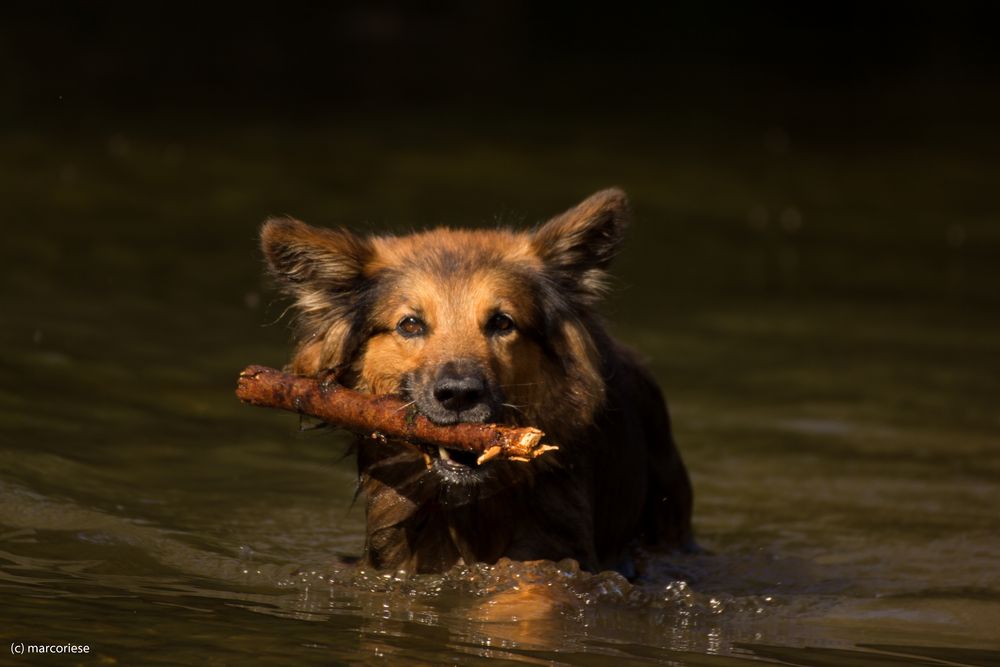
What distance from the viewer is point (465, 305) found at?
6922 mm

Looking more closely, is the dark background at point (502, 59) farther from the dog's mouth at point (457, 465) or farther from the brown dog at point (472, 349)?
the dog's mouth at point (457, 465)

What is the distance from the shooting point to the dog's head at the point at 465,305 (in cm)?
689

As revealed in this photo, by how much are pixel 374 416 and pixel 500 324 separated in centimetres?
69

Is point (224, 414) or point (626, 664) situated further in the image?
point (224, 414)

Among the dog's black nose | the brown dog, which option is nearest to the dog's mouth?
the brown dog

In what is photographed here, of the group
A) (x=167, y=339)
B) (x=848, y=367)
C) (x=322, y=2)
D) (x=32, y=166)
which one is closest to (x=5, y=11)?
(x=322, y=2)

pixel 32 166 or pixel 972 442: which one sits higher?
pixel 32 166

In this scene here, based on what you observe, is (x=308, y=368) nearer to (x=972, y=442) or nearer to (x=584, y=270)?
(x=584, y=270)

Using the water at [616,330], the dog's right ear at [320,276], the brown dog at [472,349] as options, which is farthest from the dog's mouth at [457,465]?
the dog's right ear at [320,276]

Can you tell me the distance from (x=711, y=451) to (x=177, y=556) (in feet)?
13.4

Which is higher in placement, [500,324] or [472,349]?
[500,324]

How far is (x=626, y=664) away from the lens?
5.80m

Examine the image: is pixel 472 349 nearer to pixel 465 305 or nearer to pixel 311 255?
pixel 465 305

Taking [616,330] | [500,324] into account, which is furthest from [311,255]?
[616,330]
